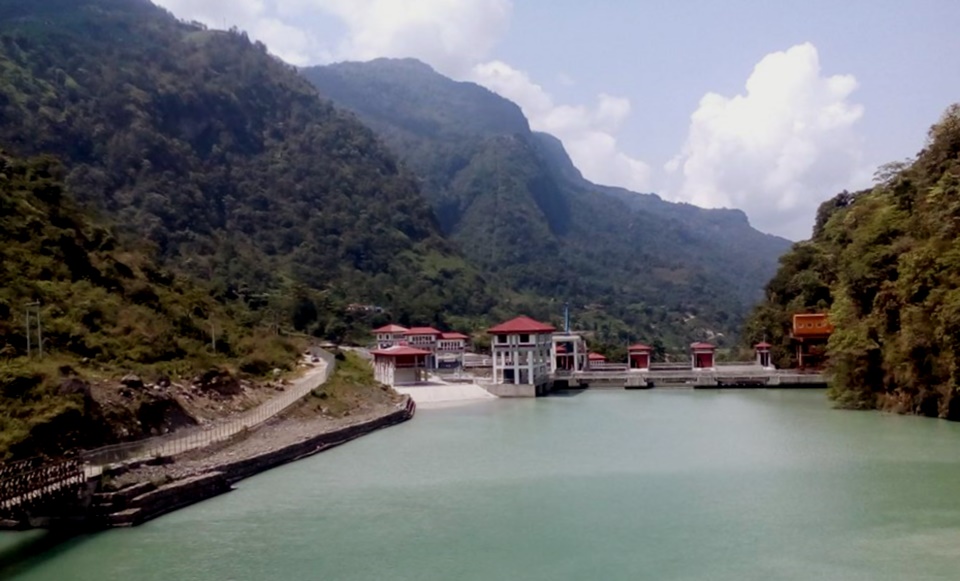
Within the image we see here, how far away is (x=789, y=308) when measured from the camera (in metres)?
52.4

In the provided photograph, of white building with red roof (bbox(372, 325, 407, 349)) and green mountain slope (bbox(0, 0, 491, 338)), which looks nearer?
white building with red roof (bbox(372, 325, 407, 349))

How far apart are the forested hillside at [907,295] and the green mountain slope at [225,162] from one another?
122 ft

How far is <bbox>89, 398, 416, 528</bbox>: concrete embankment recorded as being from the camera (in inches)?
619

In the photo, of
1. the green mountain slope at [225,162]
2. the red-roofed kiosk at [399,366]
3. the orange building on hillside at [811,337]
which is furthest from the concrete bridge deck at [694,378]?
the green mountain slope at [225,162]

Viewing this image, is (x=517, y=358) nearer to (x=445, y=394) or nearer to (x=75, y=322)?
(x=445, y=394)

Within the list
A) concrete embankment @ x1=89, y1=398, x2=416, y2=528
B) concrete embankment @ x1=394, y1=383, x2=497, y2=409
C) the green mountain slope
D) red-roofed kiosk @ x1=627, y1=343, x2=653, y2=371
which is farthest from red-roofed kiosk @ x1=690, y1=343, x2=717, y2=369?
concrete embankment @ x1=89, y1=398, x2=416, y2=528

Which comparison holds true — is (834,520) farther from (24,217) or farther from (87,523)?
(24,217)

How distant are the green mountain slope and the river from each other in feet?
130

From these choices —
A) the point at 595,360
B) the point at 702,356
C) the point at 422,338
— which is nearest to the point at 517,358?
the point at 422,338

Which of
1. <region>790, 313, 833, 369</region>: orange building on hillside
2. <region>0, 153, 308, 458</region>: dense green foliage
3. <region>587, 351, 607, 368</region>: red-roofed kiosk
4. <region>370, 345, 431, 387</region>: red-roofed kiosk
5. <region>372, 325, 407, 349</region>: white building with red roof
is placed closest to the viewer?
<region>0, 153, 308, 458</region>: dense green foliage

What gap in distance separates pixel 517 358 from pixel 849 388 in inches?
680

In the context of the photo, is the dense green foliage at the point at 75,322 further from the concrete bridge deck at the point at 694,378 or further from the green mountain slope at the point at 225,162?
the green mountain slope at the point at 225,162

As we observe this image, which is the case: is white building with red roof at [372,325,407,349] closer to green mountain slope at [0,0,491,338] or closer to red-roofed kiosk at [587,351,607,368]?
green mountain slope at [0,0,491,338]

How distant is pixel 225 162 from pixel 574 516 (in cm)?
9216
